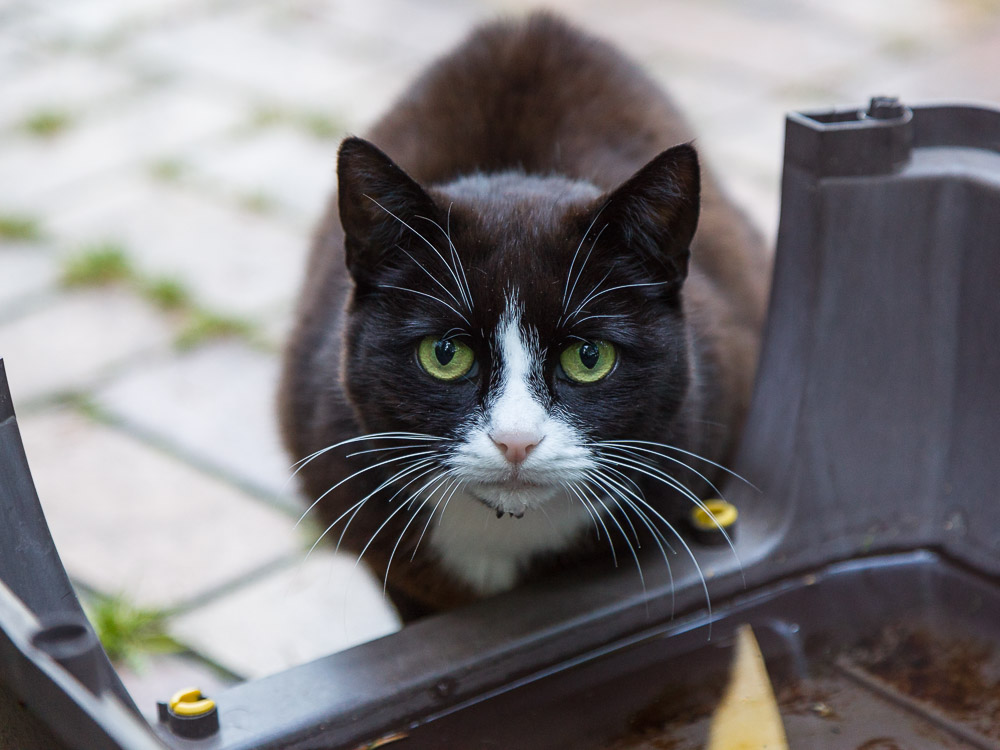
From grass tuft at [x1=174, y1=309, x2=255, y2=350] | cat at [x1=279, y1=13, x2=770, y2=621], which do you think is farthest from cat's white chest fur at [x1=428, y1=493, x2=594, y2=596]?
grass tuft at [x1=174, y1=309, x2=255, y2=350]

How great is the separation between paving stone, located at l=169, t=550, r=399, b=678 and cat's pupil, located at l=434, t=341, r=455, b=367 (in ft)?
1.70

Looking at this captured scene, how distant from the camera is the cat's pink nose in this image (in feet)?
3.79

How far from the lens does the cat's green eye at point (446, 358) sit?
123 cm

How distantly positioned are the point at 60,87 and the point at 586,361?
233cm

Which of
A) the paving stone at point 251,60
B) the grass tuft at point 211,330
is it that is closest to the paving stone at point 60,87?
the paving stone at point 251,60

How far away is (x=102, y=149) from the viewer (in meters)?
2.90

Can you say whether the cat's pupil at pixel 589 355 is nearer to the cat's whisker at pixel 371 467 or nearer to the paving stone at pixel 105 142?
the cat's whisker at pixel 371 467

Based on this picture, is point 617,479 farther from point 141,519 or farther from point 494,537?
point 141,519

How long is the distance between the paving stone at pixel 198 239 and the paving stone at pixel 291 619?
0.73 m

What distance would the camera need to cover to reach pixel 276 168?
2814mm

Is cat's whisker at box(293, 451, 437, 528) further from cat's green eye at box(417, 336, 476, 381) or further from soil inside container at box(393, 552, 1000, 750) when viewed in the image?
soil inside container at box(393, 552, 1000, 750)

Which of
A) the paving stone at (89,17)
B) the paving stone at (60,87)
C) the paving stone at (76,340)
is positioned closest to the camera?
the paving stone at (76,340)

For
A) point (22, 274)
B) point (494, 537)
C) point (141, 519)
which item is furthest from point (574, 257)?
point (22, 274)

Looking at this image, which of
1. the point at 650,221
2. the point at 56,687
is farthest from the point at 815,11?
the point at 56,687
